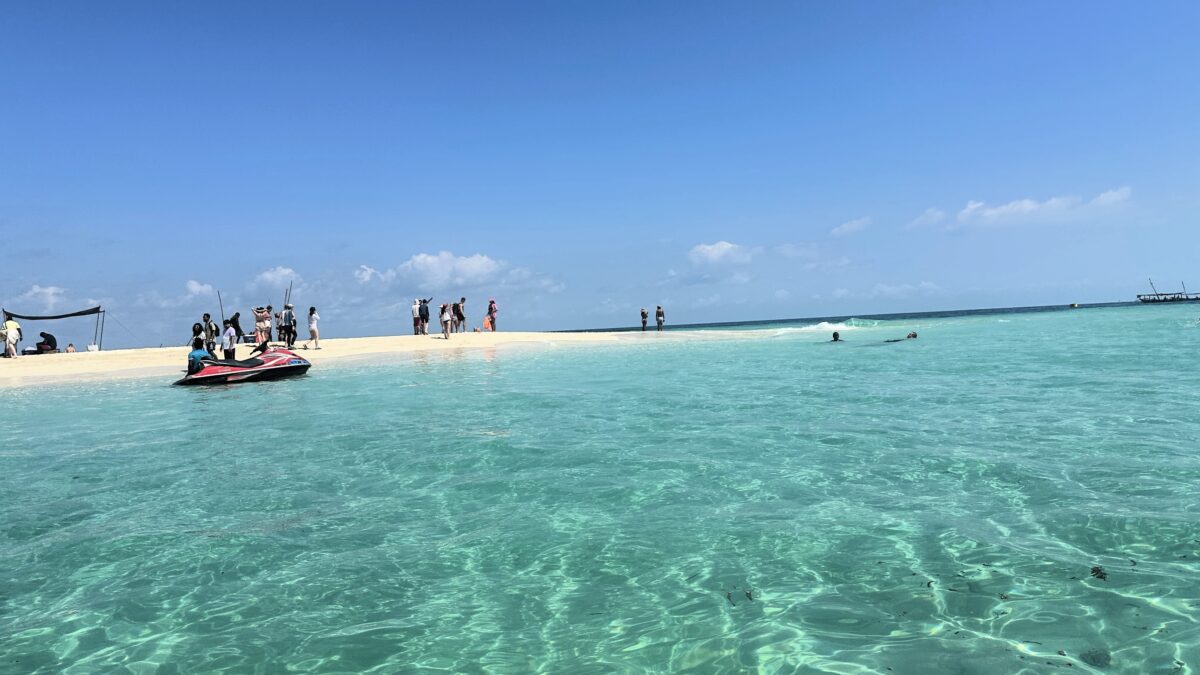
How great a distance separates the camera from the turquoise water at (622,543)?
4.35m

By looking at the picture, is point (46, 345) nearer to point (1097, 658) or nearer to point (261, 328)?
point (261, 328)

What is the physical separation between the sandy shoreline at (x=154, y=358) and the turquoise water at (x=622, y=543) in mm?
19199

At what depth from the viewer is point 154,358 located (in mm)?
36438

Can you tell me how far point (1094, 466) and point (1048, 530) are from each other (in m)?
2.85

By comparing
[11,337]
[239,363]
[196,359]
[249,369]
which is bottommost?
[249,369]

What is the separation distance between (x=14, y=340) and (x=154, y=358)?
7.74 metres

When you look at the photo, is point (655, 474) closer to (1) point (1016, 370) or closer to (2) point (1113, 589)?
(2) point (1113, 589)

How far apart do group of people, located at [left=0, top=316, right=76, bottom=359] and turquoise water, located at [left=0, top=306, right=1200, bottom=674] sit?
30.8m

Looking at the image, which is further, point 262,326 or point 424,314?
point 424,314

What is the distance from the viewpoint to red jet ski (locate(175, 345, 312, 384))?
21.5 metres

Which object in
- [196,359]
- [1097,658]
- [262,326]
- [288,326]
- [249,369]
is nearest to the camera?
[1097,658]

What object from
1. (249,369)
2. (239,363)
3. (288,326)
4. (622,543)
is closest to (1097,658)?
(622,543)

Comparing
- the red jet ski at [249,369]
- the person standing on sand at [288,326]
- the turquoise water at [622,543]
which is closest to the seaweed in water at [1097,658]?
the turquoise water at [622,543]

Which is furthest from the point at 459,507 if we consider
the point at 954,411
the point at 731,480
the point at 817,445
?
the point at 954,411
